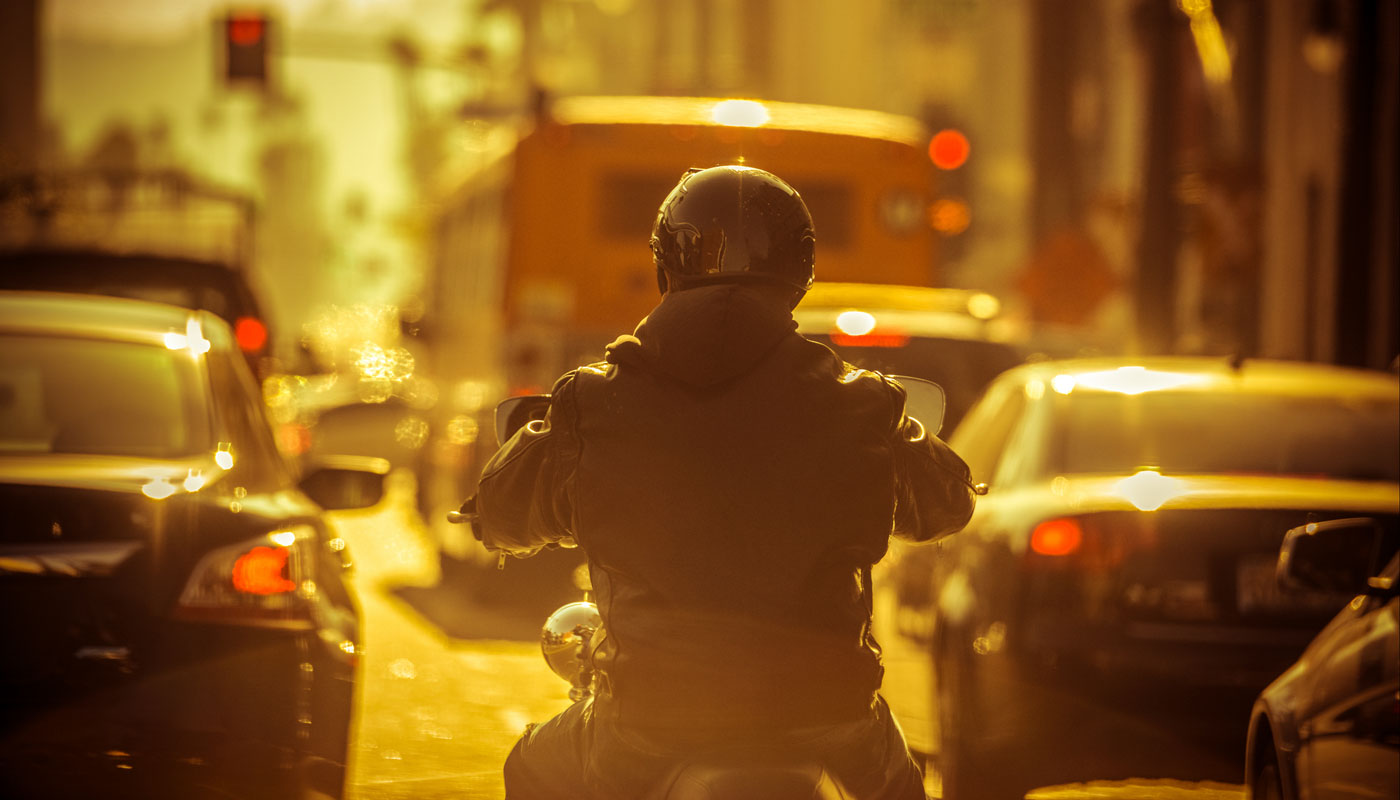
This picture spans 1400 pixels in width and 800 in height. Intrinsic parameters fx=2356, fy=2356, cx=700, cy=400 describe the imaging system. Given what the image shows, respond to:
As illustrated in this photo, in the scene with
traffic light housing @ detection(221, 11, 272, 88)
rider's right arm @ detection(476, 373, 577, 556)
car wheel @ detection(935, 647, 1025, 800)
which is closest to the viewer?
rider's right arm @ detection(476, 373, 577, 556)

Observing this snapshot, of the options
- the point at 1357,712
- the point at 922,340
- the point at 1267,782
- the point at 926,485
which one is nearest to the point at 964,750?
the point at 1267,782

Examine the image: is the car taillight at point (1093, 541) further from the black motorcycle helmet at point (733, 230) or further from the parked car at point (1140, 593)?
the black motorcycle helmet at point (733, 230)

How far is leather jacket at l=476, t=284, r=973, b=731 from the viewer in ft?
11.1

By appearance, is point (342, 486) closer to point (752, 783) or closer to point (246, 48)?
point (752, 783)

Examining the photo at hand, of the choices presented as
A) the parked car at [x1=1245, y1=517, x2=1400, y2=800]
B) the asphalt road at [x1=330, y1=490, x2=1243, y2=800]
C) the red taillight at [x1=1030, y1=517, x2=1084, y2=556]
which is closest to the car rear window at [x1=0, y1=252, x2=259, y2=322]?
the asphalt road at [x1=330, y1=490, x2=1243, y2=800]

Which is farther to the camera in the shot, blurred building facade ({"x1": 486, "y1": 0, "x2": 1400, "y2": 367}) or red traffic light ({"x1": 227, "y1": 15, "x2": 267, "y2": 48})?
red traffic light ({"x1": 227, "y1": 15, "x2": 267, "y2": 48})

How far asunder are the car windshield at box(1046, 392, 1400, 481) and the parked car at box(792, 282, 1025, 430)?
96.5 inches

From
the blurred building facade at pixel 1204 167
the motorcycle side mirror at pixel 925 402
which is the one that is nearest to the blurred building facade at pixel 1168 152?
the blurred building facade at pixel 1204 167

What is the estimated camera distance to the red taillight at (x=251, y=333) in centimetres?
1509

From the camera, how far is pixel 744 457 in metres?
3.44

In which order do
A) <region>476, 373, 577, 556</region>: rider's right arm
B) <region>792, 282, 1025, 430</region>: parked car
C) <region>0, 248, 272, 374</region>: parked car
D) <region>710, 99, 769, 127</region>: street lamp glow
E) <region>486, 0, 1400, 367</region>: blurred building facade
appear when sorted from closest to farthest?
<region>476, 373, 577, 556</region>: rider's right arm < <region>792, 282, 1025, 430</region>: parked car < <region>0, 248, 272, 374</region>: parked car < <region>710, 99, 769, 127</region>: street lamp glow < <region>486, 0, 1400, 367</region>: blurred building facade

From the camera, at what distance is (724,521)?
3.42 metres

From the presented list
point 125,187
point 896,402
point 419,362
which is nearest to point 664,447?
point 896,402

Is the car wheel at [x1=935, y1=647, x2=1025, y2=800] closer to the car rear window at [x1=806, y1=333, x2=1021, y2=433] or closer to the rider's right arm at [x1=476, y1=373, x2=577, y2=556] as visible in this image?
the car rear window at [x1=806, y1=333, x2=1021, y2=433]
